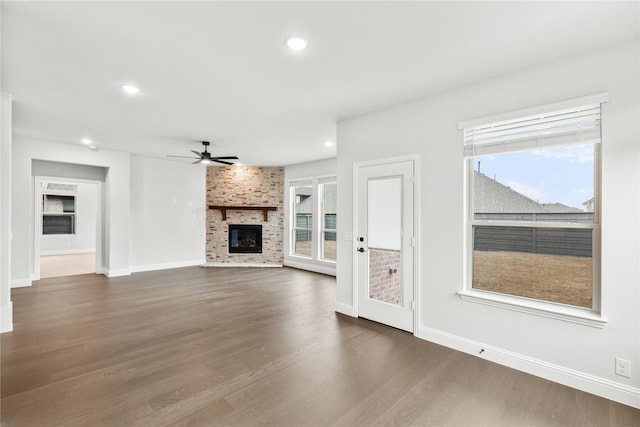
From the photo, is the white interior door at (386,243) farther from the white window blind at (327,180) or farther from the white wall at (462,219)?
the white window blind at (327,180)

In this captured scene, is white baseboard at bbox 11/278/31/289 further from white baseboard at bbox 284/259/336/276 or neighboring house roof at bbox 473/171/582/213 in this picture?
neighboring house roof at bbox 473/171/582/213

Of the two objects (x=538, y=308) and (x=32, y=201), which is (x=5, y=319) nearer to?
(x=32, y=201)

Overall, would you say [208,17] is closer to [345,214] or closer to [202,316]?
[345,214]

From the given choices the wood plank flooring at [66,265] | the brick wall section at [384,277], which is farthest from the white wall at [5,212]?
the brick wall section at [384,277]

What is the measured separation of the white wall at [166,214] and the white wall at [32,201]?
0.99ft

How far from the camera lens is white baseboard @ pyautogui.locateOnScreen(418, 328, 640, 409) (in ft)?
7.39

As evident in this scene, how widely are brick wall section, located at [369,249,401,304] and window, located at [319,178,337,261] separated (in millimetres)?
3366

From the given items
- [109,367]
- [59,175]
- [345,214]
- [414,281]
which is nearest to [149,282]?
[59,175]

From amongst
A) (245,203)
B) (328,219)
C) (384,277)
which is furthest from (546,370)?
(245,203)

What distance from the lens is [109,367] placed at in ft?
8.84

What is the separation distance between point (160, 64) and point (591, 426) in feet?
14.4

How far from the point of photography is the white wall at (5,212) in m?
3.36

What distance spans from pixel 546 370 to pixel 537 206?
1.45m

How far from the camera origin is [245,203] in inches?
324
